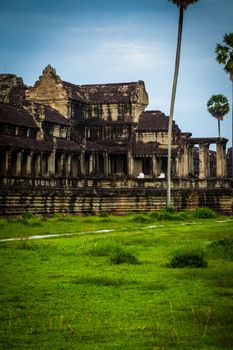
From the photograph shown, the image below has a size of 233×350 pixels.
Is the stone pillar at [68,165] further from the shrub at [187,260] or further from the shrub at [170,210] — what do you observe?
the shrub at [187,260]

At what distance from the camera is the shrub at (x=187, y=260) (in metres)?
17.2

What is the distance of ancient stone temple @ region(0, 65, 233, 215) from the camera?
63438mm

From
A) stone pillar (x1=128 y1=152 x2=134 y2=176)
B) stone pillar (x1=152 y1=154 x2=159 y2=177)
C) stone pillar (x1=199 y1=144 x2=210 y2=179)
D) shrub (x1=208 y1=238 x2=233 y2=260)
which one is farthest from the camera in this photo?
stone pillar (x1=128 y1=152 x2=134 y2=176)

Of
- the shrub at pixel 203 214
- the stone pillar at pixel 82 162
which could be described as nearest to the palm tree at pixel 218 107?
the stone pillar at pixel 82 162

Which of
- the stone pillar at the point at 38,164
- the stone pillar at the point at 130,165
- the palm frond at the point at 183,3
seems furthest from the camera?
the stone pillar at the point at 130,165

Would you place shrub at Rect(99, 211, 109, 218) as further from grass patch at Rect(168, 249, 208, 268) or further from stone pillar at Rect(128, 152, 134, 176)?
stone pillar at Rect(128, 152, 134, 176)

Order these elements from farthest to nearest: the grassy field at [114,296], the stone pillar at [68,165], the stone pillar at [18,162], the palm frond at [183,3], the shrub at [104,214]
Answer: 1. the stone pillar at [68,165]
2. the stone pillar at [18,162]
3. the palm frond at [183,3]
4. the shrub at [104,214]
5. the grassy field at [114,296]

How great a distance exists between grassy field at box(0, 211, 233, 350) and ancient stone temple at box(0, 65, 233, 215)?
2931 cm

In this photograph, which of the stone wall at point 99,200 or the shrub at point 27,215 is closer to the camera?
the shrub at point 27,215

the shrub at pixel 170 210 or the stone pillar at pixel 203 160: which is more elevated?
the stone pillar at pixel 203 160

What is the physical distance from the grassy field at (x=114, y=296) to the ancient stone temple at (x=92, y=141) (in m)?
29.3

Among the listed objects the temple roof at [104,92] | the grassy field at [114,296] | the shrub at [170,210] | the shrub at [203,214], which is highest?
the temple roof at [104,92]

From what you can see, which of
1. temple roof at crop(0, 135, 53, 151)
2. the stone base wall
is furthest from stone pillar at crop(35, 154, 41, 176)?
the stone base wall

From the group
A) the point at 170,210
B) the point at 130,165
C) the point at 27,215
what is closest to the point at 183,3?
the point at 170,210
